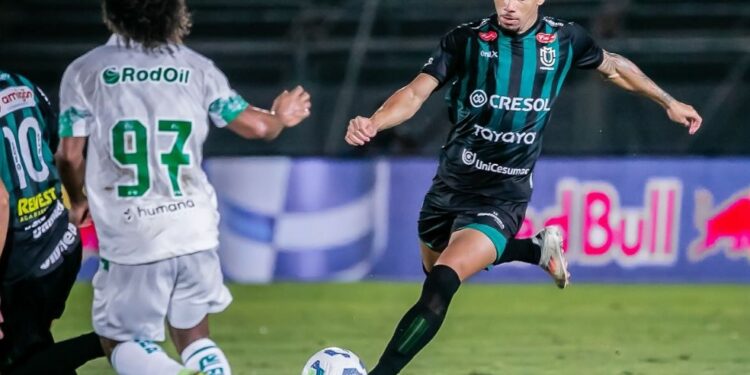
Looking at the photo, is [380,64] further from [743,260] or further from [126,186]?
[126,186]

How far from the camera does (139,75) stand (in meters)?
4.02

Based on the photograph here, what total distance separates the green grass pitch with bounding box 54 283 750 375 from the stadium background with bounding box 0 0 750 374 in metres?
0.03

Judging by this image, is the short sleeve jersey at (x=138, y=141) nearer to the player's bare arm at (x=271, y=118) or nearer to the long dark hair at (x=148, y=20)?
the long dark hair at (x=148, y=20)

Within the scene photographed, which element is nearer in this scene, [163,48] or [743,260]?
[163,48]

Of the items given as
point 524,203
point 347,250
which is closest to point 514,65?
point 524,203

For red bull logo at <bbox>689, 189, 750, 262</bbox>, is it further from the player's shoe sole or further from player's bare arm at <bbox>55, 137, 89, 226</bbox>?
player's bare arm at <bbox>55, 137, 89, 226</bbox>

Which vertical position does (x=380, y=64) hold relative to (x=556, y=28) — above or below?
below

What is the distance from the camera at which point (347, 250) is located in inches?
354

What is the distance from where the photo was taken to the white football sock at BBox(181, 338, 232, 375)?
412 cm

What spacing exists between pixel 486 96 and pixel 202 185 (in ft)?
4.99

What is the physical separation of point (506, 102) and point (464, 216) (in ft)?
1.69

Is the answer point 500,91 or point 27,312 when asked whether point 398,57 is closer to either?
point 500,91

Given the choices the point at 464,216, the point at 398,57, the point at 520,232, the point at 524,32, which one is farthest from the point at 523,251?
the point at 398,57

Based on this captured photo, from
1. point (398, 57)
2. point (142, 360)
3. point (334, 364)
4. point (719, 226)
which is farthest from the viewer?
point (398, 57)
